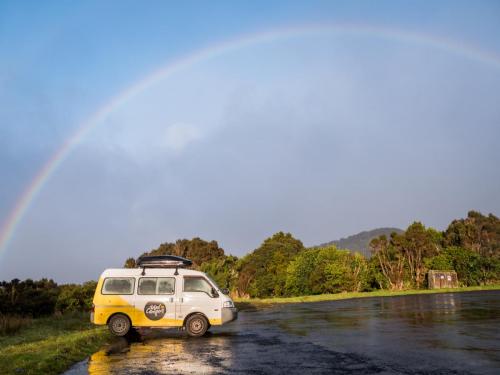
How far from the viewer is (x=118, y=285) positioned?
56.0 ft

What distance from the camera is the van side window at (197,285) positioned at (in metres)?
17.0

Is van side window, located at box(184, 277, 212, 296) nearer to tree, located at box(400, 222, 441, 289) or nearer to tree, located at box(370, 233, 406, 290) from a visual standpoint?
tree, located at box(370, 233, 406, 290)

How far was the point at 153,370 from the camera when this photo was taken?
32.8 ft

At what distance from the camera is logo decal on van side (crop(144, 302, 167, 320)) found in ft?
54.5

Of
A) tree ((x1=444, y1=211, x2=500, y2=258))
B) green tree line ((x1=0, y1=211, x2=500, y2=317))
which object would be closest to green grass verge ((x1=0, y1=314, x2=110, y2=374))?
green tree line ((x1=0, y1=211, x2=500, y2=317))

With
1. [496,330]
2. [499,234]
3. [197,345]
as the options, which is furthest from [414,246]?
[197,345]

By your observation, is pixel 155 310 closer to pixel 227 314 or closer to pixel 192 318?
pixel 192 318

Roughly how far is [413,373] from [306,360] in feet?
8.46

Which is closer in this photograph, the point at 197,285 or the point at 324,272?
the point at 197,285

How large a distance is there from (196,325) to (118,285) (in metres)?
3.21

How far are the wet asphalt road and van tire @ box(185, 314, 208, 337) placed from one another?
0.33 meters

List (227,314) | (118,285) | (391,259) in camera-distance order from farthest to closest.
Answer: (391,259), (118,285), (227,314)

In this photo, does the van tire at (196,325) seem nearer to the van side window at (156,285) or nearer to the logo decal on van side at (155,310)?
the logo decal on van side at (155,310)

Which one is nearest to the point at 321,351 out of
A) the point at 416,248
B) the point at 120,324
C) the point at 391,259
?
the point at 120,324
